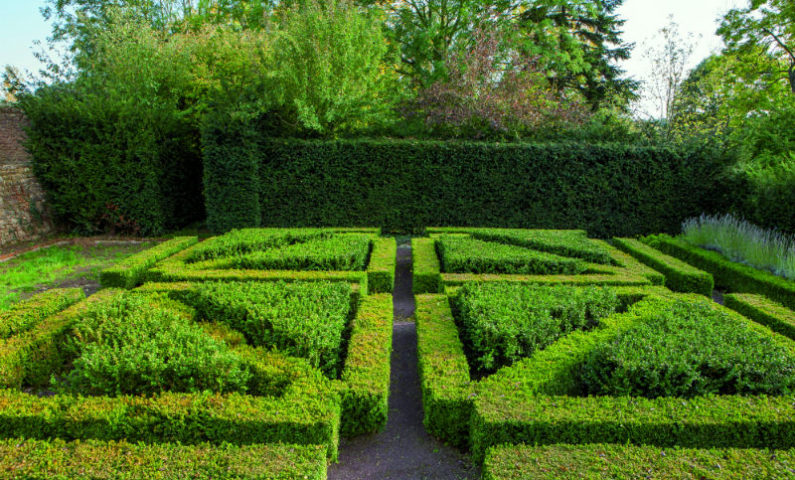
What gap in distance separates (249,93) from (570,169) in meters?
8.67

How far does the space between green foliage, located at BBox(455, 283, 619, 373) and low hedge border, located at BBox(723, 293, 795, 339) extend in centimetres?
149

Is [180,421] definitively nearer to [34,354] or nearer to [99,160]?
[34,354]

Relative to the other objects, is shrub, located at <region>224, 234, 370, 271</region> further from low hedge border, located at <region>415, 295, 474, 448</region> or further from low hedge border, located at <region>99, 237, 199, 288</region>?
low hedge border, located at <region>415, 295, 474, 448</region>

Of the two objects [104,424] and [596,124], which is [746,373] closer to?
[104,424]

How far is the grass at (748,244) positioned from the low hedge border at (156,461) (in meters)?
7.53

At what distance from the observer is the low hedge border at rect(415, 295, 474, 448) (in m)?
3.63

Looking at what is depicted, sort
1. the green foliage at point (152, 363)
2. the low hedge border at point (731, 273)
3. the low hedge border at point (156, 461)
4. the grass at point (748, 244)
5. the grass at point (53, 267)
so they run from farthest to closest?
the grass at point (53, 267) → the grass at point (748, 244) → the low hedge border at point (731, 273) → the green foliage at point (152, 363) → the low hedge border at point (156, 461)

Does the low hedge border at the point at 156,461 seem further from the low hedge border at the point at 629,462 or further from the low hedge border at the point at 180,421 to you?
the low hedge border at the point at 629,462

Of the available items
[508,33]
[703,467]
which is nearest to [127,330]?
[703,467]

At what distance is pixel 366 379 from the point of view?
153 inches

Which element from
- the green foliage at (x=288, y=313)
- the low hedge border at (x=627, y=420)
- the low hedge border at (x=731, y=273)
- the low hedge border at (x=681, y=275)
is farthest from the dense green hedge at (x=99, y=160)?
the low hedge border at (x=731, y=273)

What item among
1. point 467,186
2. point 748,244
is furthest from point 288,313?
point 467,186

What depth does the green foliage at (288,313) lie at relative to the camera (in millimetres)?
4398

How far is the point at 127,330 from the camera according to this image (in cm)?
438
